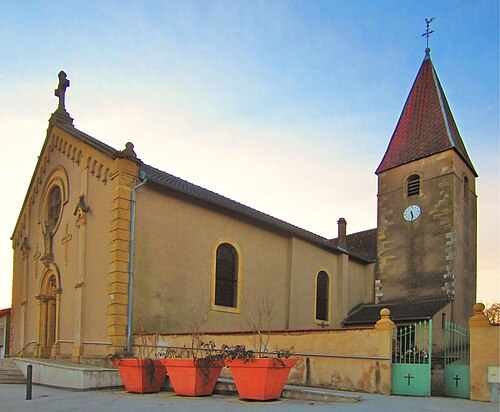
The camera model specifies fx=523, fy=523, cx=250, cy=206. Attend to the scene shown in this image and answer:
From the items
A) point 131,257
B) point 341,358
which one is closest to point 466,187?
point 341,358

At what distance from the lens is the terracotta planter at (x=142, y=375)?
12.2m

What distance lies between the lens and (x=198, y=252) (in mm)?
19281

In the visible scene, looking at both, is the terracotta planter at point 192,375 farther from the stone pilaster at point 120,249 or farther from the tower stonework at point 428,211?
the tower stonework at point 428,211

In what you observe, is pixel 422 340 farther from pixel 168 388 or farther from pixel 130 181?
pixel 130 181

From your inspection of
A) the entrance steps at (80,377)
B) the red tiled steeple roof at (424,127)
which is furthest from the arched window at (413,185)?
the entrance steps at (80,377)

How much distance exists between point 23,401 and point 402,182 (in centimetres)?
2150

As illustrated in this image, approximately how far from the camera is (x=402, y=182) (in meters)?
27.8

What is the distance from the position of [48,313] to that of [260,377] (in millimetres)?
13060

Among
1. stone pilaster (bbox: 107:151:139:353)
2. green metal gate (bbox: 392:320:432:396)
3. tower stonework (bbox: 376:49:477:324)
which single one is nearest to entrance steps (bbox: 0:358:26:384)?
stone pilaster (bbox: 107:151:139:353)

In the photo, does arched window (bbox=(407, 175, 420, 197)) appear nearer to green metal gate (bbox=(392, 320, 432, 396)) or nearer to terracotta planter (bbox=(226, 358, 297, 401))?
green metal gate (bbox=(392, 320, 432, 396))

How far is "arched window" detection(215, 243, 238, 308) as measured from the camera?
20.2 metres

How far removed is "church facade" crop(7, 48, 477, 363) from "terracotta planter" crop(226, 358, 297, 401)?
21.6 ft

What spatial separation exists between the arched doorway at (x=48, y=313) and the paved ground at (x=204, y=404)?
7.42 meters

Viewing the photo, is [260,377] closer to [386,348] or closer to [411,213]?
[386,348]
